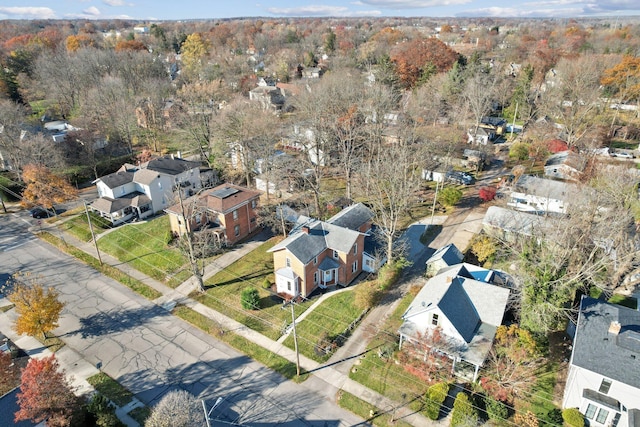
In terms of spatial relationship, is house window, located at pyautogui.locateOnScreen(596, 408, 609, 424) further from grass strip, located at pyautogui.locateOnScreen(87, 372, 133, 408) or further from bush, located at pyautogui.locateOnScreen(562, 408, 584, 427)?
grass strip, located at pyautogui.locateOnScreen(87, 372, 133, 408)

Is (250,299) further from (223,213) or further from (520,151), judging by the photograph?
(520,151)

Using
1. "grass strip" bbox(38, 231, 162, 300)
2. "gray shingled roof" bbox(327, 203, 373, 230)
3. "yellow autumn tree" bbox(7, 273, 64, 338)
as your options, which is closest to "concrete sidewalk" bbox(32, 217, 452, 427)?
"grass strip" bbox(38, 231, 162, 300)

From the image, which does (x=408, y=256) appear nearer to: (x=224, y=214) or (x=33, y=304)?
(x=224, y=214)

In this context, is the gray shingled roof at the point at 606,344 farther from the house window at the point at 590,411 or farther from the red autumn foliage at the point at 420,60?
the red autumn foliage at the point at 420,60

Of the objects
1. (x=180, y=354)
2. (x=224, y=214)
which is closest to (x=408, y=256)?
(x=224, y=214)

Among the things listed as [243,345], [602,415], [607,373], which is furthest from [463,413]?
[243,345]

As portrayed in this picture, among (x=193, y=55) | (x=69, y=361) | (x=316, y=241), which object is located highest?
(x=193, y=55)
